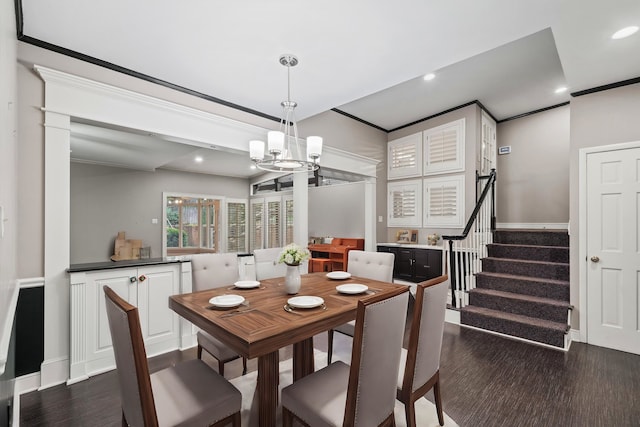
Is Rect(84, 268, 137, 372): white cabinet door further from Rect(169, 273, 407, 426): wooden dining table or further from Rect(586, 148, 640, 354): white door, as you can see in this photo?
Rect(586, 148, 640, 354): white door

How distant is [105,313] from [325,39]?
120 inches

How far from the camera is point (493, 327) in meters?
3.50

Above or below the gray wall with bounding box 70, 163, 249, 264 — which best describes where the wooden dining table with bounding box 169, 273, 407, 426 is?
below

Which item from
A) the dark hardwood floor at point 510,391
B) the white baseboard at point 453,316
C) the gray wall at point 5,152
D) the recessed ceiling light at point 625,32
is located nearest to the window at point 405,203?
the white baseboard at point 453,316

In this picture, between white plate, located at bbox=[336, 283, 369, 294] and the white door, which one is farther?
the white door

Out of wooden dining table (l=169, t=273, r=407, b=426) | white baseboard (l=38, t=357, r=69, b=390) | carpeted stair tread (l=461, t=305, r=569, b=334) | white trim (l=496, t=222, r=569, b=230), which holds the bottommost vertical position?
white baseboard (l=38, t=357, r=69, b=390)

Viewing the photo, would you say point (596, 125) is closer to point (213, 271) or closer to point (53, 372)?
point (213, 271)

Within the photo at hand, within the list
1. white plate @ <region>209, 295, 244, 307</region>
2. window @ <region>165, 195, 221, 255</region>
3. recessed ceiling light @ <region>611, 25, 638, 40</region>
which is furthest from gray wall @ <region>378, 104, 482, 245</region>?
window @ <region>165, 195, 221, 255</region>

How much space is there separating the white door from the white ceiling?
0.89m

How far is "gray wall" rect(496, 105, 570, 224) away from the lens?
199 inches

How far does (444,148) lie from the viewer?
16.6 ft

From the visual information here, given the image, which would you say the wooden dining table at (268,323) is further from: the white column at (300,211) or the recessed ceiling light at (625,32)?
the recessed ceiling light at (625,32)

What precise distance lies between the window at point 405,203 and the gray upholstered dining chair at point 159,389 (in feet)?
14.7

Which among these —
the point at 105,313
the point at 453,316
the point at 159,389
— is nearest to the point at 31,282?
the point at 105,313
